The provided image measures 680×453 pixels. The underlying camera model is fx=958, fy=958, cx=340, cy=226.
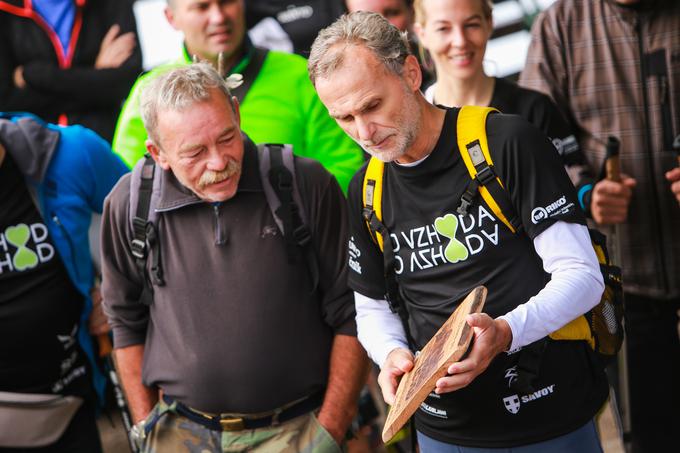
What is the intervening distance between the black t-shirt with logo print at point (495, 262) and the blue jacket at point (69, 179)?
53.5 inches

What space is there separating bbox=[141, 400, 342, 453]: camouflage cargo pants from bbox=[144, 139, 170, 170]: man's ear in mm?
759

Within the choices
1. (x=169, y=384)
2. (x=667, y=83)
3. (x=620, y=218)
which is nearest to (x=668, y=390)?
(x=620, y=218)

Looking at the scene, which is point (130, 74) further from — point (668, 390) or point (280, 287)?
point (668, 390)

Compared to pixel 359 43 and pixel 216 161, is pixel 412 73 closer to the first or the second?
pixel 359 43

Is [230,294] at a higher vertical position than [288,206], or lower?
lower

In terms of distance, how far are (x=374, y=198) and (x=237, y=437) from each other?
0.91 m

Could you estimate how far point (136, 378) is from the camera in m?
3.14

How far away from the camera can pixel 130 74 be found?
5.17 meters

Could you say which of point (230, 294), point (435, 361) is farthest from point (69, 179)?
point (435, 361)

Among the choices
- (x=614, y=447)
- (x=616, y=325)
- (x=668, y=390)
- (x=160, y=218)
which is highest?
(x=160, y=218)

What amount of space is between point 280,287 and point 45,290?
0.94 metres

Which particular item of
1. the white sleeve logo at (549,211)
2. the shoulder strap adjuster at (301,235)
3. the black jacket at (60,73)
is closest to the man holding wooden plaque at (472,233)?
the white sleeve logo at (549,211)

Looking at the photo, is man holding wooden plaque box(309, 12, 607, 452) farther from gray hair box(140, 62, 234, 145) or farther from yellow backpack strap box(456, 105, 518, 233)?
gray hair box(140, 62, 234, 145)

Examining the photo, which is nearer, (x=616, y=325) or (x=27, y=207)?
(x=616, y=325)
